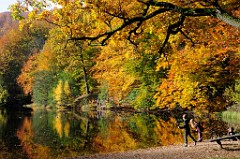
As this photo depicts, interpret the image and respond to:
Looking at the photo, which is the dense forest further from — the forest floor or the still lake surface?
the forest floor

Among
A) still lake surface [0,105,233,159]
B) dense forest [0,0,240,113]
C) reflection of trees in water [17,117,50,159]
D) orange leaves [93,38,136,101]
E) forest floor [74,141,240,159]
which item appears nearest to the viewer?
dense forest [0,0,240,113]

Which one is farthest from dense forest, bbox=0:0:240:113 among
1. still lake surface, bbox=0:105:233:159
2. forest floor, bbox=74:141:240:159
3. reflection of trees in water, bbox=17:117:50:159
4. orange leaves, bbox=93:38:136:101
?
reflection of trees in water, bbox=17:117:50:159

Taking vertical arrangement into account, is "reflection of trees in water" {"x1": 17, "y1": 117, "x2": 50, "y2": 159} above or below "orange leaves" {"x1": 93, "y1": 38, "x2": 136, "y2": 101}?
below

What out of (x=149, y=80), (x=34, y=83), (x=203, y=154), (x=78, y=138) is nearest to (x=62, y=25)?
(x=203, y=154)

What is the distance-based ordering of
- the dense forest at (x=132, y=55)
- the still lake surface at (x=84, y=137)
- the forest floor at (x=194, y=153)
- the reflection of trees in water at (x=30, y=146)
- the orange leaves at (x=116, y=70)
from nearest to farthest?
the dense forest at (x=132, y=55)
the forest floor at (x=194, y=153)
the reflection of trees in water at (x=30, y=146)
the still lake surface at (x=84, y=137)
the orange leaves at (x=116, y=70)

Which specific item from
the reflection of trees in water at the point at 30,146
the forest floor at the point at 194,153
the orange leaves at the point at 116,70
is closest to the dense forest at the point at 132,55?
the orange leaves at the point at 116,70

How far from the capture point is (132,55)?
24.7 meters

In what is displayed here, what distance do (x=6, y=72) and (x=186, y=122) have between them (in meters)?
54.7

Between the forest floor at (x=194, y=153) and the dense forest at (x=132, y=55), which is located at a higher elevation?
the dense forest at (x=132, y=55)

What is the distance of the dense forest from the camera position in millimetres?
9633

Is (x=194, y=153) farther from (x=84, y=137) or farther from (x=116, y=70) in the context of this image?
(x=116, y=70)

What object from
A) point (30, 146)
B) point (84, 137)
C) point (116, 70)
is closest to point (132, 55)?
point (84, 137)

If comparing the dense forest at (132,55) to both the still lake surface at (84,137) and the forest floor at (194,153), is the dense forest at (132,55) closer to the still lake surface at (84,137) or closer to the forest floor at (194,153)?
the still lake surface at (84,137)

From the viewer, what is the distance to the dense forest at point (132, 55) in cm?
963
